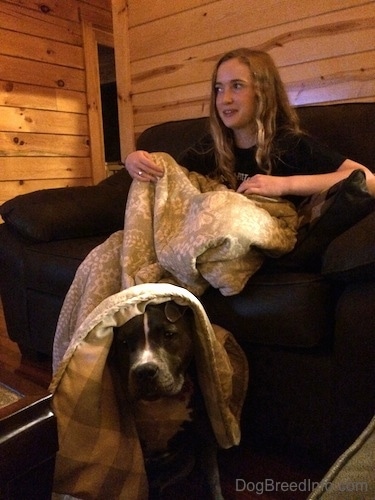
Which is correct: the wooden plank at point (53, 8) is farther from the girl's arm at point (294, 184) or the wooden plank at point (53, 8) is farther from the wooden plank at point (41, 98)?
the girl's arm at point (294, 184)

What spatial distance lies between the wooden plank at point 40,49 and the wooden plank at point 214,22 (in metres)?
0.90

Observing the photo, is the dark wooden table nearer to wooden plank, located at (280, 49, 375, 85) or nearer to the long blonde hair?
the long blonde hair

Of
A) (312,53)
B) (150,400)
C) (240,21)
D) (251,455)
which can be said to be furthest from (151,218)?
(240,21)

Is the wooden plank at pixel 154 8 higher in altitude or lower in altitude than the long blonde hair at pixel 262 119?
higher

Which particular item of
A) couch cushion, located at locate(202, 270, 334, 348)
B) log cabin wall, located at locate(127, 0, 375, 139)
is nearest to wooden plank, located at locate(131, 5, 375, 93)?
log cabin wall, located at locate(127, 0, 375, 139)

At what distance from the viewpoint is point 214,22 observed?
2123mm

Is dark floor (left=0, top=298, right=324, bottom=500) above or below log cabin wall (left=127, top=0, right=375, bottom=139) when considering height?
below

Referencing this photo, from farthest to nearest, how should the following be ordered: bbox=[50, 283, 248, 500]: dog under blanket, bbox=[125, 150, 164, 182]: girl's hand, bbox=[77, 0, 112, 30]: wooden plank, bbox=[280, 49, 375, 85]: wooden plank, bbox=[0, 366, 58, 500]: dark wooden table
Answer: bbox=[77, 0, 112, 30]: wooden plank → bbox=[280, 49, 375, 85]: wooden plank → bbox=[125, 150, 164, 182]: girl's hand → bbox=[50, 283, 248, 500]: dog under blanket → bbox=[0, 366, 58, 500]: dark wooden table

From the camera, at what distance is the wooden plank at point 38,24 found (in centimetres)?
288

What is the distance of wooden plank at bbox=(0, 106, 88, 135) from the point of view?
2.91 m

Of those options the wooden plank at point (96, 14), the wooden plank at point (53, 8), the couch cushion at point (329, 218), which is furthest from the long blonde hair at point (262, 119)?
the wooden plank at point (96, 14)

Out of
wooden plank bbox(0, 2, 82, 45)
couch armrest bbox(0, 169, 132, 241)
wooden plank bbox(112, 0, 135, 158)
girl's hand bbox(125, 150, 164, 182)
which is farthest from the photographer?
wooden plank bbox(0, 2, 82, 45)

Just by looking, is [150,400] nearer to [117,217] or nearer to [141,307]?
[141,307]

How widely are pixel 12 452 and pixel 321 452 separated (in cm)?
75
